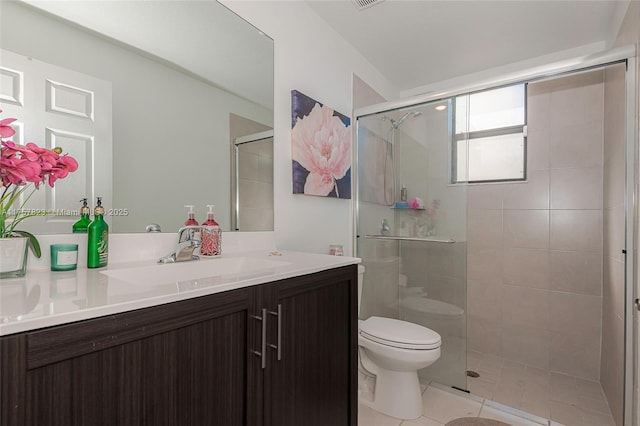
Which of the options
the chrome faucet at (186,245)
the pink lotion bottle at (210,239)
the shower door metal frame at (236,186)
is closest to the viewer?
the chrome faucet at (186,245)

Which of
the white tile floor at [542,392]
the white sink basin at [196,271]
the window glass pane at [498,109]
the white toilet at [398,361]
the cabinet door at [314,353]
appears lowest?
the white tile floor at [542,392]

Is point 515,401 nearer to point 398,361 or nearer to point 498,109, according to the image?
point 398,361

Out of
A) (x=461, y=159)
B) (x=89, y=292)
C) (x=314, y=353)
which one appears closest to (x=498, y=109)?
(x=461, y=159)

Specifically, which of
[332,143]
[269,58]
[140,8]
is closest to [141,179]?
[140,8]

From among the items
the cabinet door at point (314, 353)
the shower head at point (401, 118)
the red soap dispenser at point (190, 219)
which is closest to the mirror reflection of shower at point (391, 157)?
the shower head at point (401, 118)

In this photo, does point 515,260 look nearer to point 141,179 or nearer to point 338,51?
point 338,51

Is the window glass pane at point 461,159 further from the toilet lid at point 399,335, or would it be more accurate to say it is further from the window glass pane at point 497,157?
the toilet lid at point 399,335

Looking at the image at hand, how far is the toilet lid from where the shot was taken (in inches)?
65.5

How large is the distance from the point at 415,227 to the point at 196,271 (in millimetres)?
1620

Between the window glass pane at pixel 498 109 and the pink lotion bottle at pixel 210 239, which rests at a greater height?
the window glass pane at pixel 498 109

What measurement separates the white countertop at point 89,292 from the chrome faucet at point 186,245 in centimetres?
5

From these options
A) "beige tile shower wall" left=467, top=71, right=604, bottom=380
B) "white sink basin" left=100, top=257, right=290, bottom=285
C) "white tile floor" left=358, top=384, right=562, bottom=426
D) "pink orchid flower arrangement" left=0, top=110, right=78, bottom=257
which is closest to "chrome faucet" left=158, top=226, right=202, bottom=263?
"white sink basin" left=100, top=257, right=290, bottom=285

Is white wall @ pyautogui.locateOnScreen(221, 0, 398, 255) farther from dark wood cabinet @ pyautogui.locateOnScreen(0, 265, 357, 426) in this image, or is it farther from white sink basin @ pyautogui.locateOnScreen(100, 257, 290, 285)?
dark wood cabinet @ pyautogui.locateOnScreen(0, 265, 357, 426)

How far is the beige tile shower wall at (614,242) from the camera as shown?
5.32ft
